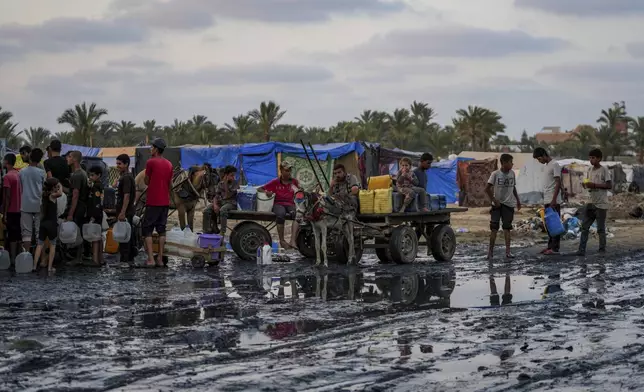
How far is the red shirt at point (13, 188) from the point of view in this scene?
15.0m

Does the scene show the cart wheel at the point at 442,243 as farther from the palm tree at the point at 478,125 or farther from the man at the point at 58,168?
the palm tree at the point at 478,125

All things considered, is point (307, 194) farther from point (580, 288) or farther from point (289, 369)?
point (289, 369)

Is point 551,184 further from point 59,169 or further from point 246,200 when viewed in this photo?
point 59,169

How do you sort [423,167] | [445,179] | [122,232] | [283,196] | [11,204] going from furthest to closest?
[445,179]
[283,196]
[423,167]
[122,232]
[11,204]

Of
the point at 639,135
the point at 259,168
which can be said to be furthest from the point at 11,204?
the point at 639,135

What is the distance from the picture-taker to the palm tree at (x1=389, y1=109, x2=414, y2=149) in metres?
72.4

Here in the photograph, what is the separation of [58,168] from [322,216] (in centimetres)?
431

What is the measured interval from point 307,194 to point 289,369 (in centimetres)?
847

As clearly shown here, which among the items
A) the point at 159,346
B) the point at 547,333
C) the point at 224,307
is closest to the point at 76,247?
the point at 224,307

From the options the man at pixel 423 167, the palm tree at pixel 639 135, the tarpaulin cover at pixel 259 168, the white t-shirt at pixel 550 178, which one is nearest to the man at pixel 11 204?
the man at pixel 423 167

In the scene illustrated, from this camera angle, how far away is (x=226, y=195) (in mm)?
17484

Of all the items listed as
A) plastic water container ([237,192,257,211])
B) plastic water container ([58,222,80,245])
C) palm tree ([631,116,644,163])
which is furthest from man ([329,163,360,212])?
palm tree ([631,116,644,163])

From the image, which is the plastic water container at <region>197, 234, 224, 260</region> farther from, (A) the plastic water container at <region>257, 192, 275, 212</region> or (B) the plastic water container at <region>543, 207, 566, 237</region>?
(B) the plastic water container at <region>543, 207, 566, 237</region>

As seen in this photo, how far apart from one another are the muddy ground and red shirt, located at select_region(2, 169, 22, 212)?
120 centimetres
